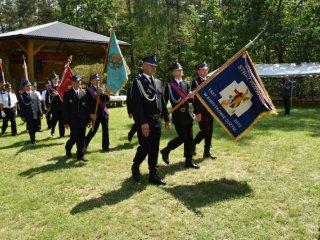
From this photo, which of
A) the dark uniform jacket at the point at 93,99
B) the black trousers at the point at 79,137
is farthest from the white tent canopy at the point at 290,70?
the black trousers at the point at 79,137

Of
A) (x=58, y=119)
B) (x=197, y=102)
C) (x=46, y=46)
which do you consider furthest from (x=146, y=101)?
(x=46, y=46)

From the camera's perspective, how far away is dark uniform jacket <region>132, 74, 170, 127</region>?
6434 mm

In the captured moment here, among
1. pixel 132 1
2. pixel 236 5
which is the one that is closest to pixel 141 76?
pixel 236 5

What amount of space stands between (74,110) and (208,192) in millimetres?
3925

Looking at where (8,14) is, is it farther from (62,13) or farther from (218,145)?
(218,145)

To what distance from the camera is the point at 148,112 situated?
259 inches

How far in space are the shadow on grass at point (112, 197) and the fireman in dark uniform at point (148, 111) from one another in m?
0.37

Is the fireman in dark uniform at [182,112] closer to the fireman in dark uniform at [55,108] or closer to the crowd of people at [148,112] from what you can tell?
the crowd of people at [148,112]

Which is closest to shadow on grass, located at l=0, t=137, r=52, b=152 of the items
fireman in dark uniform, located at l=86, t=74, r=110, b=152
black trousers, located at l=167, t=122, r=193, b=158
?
fireman in dark uniform, located at l=86, t=74, r=110, b=152

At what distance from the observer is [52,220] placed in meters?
5.44

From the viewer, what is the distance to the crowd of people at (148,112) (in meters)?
6.52

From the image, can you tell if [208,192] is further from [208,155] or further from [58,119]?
[58,119]

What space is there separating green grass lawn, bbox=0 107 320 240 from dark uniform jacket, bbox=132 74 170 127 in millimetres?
1185

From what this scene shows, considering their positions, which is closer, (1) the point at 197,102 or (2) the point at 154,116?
(2) the point at 154,116
